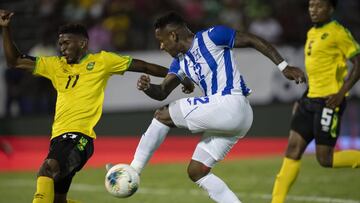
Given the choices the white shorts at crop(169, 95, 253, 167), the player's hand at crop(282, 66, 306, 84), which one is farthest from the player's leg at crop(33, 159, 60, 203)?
the player's hand at crop(282, 66, 306, 84)

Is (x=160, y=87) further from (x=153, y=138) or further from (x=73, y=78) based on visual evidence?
(x=73, y=78)

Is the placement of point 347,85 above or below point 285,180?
above

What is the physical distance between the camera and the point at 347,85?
857 centimetres

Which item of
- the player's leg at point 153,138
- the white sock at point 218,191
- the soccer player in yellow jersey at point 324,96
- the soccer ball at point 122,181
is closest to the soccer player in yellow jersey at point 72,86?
the soccer ball at point 122,181

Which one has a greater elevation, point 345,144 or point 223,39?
point 223,39

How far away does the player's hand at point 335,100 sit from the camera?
340 inches

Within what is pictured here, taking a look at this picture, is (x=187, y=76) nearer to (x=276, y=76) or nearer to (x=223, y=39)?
(x=223, y=39)

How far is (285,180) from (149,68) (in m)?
2.02

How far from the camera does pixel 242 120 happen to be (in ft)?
22.9

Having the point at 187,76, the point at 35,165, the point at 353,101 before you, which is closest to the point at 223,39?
the point at 187,76

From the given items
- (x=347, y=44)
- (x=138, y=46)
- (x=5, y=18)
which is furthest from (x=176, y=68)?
(x=138, y=46)

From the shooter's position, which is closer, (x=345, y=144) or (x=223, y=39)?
(x=223, y=39)

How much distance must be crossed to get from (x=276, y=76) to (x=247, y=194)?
712 centimetres

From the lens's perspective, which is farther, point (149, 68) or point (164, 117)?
point (149, 68)
